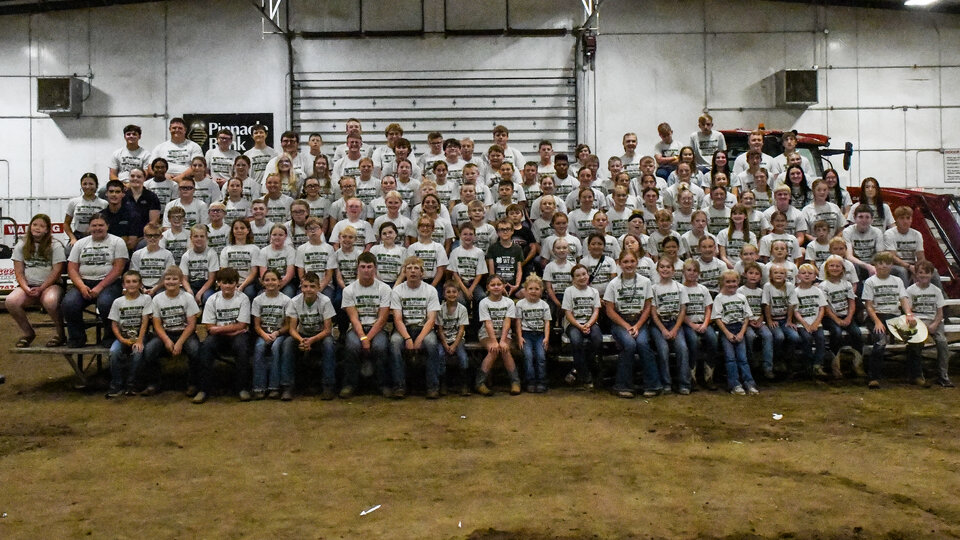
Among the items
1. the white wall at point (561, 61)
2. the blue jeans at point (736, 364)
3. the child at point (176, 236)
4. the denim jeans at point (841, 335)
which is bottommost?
the blue jeans at point (736, 364)

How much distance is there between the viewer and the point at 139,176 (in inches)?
352

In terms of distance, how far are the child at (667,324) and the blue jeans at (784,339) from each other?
101 centimetres

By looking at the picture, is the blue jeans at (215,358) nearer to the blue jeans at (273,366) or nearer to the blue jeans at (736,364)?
the blue jeans at (273,366)

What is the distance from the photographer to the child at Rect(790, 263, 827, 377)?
806 centimetres

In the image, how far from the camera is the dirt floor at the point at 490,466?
4141 millimetres

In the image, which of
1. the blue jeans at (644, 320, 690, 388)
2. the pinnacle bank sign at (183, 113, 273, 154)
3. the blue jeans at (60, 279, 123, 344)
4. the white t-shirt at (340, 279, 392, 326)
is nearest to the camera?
the blue jeans at (644, 320, 690, 388)

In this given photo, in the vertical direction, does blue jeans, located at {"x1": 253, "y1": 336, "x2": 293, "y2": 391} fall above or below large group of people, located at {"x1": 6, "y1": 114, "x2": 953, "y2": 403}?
below

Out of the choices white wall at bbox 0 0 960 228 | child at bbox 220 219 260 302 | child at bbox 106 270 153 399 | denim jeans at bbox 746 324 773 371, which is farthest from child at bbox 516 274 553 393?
white wall at bbox 0 0 960 228

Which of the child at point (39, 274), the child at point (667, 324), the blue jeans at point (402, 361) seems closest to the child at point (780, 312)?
the child at point (667, 324)

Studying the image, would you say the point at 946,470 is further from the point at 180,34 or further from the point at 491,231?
the point at 180,34

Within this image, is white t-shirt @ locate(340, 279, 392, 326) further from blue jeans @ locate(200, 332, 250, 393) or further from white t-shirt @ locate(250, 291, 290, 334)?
blue jeans @ locate(200, 332, 250, 393)

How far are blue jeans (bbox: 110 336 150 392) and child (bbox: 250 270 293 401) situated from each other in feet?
3.74

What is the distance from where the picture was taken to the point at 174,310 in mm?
7723

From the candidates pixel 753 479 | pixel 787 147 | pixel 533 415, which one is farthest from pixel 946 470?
pixel 787 147
